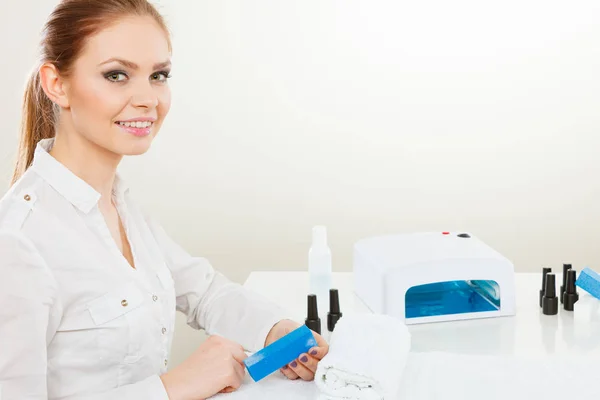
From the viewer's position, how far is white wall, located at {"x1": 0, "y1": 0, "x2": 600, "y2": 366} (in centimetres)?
245

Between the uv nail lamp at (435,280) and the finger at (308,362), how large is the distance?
419 mm

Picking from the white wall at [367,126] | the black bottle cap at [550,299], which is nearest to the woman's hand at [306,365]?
the black bottle cap at [550,299]

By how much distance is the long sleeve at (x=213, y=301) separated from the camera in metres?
1.39

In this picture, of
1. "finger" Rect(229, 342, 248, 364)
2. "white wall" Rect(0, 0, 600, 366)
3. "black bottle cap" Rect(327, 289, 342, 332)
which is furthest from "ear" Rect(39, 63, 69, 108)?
"white wall" Rect(0, 0, 600, 366)

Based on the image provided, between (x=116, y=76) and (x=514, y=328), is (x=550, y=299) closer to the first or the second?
(x=514, y=328)

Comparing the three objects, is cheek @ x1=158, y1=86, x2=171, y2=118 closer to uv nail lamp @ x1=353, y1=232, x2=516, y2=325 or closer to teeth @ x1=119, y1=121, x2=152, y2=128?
teeth @ x1=119, y1=121, x2=152, y2=128

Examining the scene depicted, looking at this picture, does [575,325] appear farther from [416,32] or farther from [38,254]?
[416,32]

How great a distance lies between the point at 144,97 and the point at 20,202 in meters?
0.24

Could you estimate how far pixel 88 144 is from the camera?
1211 millimetres

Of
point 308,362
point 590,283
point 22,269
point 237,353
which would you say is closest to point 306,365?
point 308,362

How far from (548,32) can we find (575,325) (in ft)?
3.94

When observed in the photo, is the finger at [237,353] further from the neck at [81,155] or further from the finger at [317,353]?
the neck at [81,155]

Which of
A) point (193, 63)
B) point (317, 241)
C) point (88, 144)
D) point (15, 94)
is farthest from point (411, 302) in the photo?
point (15, 94)

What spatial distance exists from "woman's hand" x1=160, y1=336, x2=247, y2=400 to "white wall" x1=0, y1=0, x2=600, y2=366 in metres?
1.40
